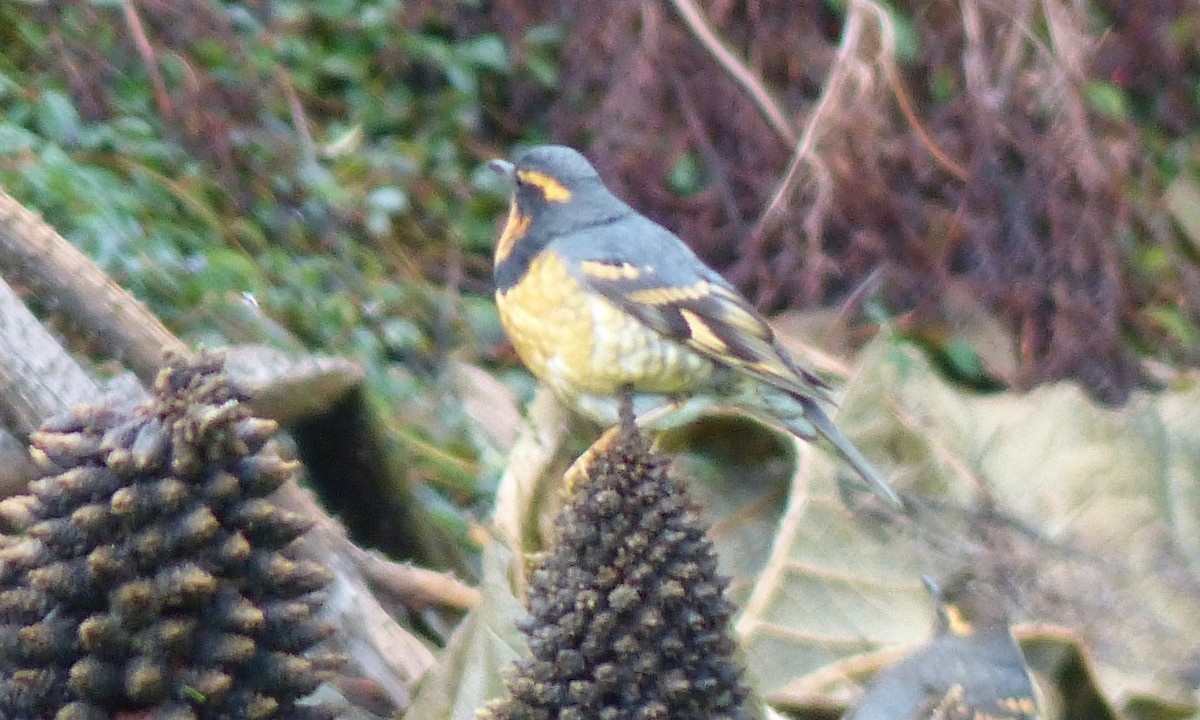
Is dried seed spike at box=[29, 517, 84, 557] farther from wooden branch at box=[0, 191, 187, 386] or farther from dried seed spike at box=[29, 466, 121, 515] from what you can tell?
wooden branch at box=[0, 191, 187, 386]

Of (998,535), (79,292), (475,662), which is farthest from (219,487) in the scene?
(998,535)

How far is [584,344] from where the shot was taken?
1.69m

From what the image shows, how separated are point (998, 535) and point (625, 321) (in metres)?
0.64

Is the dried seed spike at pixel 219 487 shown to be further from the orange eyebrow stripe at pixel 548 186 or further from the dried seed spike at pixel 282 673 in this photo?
the orange eyebrow stripe at pixel 548 186

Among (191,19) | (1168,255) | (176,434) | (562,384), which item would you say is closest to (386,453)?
(562,384)

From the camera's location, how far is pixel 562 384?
163cm

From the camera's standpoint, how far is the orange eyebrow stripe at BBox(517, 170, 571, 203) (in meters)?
1.88

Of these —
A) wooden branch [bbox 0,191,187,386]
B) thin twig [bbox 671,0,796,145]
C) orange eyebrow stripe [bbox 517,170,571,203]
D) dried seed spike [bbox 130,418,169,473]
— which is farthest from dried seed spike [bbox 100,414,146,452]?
thin twig [bbox 671,0,796,145]

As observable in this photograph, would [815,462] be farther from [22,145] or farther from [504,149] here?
[504,149]

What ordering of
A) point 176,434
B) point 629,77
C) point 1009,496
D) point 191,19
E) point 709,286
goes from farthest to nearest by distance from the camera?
point 629,77, point 191,19, point 1009,496, point 709,286, point 176,434

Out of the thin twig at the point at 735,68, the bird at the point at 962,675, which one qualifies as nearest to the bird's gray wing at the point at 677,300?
the bird at the point at 962,675

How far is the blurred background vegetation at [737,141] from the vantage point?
2.69 meters

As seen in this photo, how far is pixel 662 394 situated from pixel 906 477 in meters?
0.49

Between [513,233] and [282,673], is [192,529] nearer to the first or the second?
[282,673]
